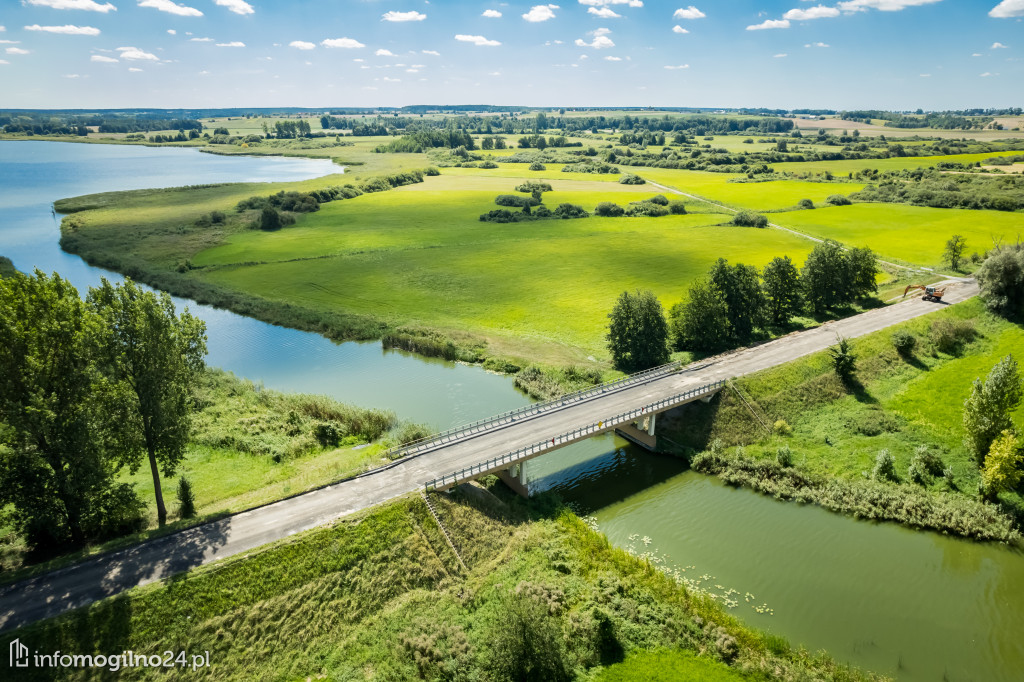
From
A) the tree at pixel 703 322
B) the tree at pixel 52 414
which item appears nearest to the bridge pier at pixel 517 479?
the tree at pixel 52 414

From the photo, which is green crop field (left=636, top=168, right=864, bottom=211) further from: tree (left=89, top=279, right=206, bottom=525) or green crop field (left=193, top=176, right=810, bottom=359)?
tree (left=89, top=279, right=206, bottom=525)

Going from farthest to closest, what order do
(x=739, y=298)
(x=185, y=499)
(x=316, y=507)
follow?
(x=739, y=298)
(x=185, y=499)
(x=316, y=507)

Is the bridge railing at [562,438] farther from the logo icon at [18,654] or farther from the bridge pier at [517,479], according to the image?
the logo icon at [18,654]

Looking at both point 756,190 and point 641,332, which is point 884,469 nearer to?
point 641,332

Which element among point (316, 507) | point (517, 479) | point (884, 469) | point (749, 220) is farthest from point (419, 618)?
point (749, 220)

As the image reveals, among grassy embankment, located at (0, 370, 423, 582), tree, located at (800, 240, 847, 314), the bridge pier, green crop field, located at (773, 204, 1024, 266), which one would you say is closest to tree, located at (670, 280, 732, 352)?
tree, located at (800, 240, 847, 314)

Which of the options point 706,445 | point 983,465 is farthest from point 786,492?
point 983,465

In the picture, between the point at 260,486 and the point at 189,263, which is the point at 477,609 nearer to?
the point at 260,486
